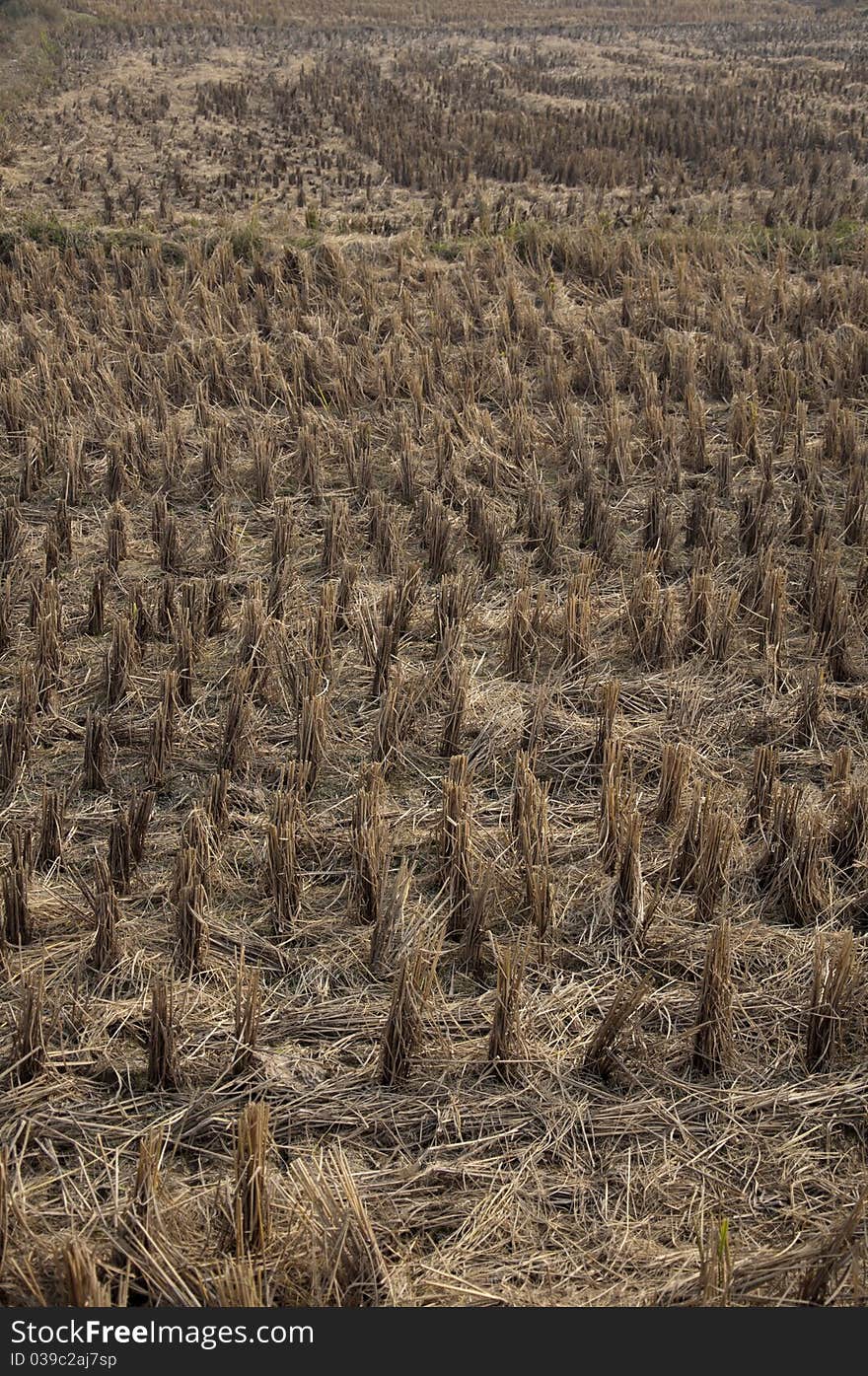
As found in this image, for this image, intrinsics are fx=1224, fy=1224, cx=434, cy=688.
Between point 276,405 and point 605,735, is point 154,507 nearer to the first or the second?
point 276,405

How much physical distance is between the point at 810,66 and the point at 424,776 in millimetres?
17700

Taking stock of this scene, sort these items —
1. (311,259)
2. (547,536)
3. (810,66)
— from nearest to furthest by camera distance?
(547,536) < (311,259) < (810,66)

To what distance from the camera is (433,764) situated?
3.98m

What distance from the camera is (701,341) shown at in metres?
7.31

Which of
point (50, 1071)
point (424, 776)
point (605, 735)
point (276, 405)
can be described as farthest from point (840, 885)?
point (276, 405)

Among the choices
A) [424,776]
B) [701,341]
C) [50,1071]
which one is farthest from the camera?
[701,341]

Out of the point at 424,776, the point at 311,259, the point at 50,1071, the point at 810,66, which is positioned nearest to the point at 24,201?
the point at 311,259

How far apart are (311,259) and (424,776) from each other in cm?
570

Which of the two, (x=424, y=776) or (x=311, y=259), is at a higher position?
(x=311, y=259)

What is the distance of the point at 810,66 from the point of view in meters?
17.9

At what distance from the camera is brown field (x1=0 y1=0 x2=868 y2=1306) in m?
2.52

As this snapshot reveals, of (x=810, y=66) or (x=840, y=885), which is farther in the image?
(x=810, y=66)

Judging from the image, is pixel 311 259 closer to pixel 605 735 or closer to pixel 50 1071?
pixel 605 735

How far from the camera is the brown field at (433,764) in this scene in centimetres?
252
